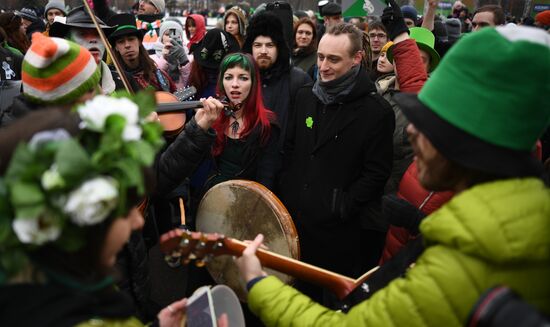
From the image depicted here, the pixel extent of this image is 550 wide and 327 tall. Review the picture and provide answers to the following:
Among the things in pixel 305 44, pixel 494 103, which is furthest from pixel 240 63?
pixel 305 44

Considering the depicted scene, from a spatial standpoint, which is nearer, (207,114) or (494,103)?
(494,103)

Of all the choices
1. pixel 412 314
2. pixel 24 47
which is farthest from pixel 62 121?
pixel 24 47

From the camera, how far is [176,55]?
6344 millimetres

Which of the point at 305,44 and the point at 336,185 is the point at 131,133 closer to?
the point at 336,185

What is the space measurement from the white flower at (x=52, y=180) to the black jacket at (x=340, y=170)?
7.13ft

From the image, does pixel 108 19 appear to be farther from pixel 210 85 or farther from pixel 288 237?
pixel 288 237

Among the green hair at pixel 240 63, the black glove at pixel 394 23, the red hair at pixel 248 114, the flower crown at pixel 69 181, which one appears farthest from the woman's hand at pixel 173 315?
the black glove at pixel 394 23

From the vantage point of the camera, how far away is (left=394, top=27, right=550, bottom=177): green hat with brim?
4.35 feet

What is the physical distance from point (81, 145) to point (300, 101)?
230 cm

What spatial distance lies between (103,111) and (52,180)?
23 centimetres

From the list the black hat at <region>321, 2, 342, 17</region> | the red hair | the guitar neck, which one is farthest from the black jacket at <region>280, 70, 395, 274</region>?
the black hat at <region>321, 2, 342, 17</region>

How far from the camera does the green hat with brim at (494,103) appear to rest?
1.33m

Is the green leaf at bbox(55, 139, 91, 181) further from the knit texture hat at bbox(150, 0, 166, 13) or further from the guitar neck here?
the knit texture hat at bbox(150, 0, 166, 13)

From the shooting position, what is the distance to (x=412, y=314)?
1332 millimetres
